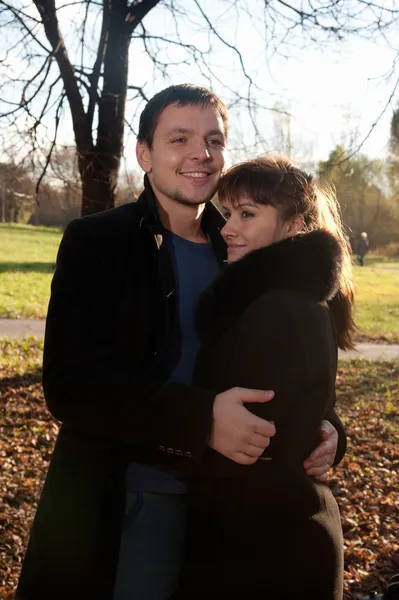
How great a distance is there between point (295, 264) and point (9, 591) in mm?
3326

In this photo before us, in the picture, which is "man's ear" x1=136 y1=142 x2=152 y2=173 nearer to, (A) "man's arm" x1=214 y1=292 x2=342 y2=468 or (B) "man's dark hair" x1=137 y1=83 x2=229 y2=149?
(B) "man's dark hair" x1=137 y1=83 x2=229 y2=149

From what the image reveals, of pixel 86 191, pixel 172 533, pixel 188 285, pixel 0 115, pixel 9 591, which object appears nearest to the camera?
pixel 172 533

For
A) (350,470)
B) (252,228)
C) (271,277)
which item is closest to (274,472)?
(271,277)

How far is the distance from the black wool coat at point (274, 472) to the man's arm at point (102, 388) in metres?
0.09

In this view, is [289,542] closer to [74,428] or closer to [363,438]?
[74,428]

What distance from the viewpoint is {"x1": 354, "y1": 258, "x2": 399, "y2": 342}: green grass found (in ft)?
53.6

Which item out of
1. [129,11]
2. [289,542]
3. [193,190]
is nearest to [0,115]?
[129,11]

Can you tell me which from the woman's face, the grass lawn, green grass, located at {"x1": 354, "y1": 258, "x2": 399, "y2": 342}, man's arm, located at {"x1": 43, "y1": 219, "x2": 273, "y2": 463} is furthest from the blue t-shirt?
green grass, located at {"x1": 354, "y1": 258, "x2": 399, "y2": 342}

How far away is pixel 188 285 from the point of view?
2.48 m

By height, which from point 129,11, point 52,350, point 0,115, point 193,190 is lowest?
point 52,350

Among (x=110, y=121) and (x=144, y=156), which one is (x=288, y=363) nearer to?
(x=144, y=156)

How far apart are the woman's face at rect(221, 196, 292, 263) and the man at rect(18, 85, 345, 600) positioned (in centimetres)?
25

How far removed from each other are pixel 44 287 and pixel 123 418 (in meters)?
20.7

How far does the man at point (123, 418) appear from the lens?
1.95 metres
